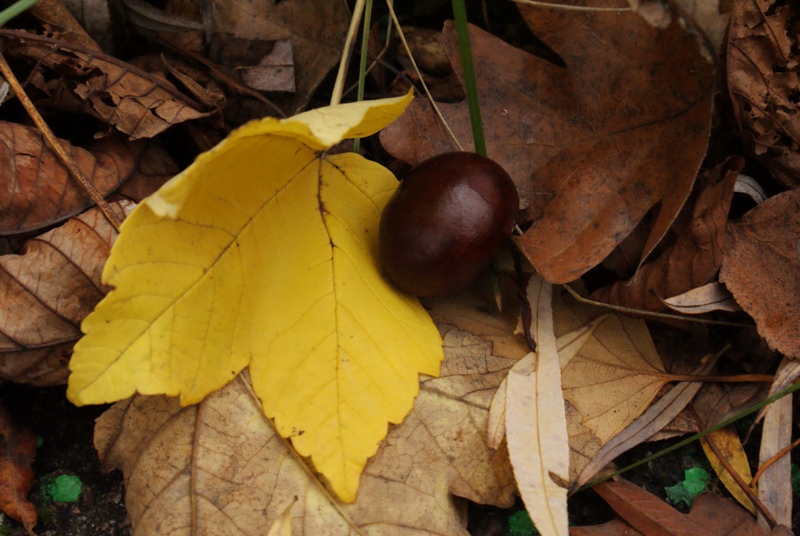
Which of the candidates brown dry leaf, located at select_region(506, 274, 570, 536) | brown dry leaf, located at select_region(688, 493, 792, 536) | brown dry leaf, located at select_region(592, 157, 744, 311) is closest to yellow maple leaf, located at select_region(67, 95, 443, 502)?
brown dry leaf, located at select_region(506, 274, 570, 536)

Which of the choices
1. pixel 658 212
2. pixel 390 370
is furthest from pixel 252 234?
pixel 658 212

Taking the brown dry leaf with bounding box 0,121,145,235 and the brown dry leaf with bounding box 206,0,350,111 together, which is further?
the brown dry leaf with bounding box 206,0,350,111

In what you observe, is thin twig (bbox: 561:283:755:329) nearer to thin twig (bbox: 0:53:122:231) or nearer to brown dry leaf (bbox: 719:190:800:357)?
brown dry leaf (bbox: 719:190:800:357)

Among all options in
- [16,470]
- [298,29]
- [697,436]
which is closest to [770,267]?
[697,436]

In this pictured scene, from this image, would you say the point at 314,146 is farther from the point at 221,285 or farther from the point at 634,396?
the point at 634,396

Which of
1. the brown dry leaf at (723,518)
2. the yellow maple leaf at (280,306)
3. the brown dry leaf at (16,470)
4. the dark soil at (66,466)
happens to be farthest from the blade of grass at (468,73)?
the brown dry leaf at (16,470)

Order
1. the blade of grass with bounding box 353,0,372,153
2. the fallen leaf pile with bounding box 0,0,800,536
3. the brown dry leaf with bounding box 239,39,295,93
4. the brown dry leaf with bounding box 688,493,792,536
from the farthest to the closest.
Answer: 1. the brown dry leaf with bounding box 239,39,295,93
2. the blade of grass with bounding box 353,0,372,153
3. the brown dry leaf with bounding box 688,493,792,536
4. the fallen leaf pile with bounding box 0,0,800,536

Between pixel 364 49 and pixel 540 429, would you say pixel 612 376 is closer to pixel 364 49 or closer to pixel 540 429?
pixel 540 429
